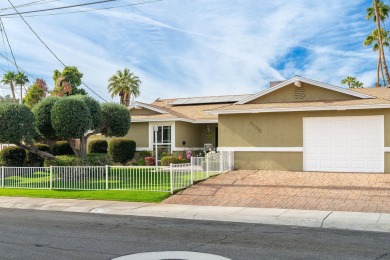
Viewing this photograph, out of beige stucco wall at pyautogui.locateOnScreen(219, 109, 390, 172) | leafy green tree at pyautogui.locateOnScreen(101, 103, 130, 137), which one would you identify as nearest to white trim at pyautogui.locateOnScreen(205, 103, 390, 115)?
beige stucco wall at pyautogui.locateOnScreen(219, 109, 390, 172)

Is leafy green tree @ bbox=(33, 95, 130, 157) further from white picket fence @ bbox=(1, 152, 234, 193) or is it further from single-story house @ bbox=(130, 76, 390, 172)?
single-story house @ bbox=(130, 76, 390, 172)

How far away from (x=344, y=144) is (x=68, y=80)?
37305 mm

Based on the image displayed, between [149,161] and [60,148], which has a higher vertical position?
[60,148]

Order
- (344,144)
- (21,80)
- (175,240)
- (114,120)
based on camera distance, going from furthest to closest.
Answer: (21,80) → (114,120) → (344,144) → (175,240)

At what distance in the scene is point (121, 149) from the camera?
24.6m

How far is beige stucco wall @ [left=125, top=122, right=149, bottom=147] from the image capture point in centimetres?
2578

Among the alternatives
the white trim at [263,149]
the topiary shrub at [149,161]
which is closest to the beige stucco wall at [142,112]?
the topiary shrub at [149,161]

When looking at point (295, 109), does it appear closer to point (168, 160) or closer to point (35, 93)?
point (168, 160)

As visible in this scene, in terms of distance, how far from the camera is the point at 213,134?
88.1ft

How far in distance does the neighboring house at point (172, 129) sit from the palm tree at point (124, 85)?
88.5ft

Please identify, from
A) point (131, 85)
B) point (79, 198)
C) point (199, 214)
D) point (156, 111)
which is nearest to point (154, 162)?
point (156, 111)

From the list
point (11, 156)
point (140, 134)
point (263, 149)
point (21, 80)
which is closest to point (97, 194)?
point (263, 149)

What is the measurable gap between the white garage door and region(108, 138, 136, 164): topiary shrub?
10.6 meters

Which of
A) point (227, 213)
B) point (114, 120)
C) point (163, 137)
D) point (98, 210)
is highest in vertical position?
point (114, 120)
